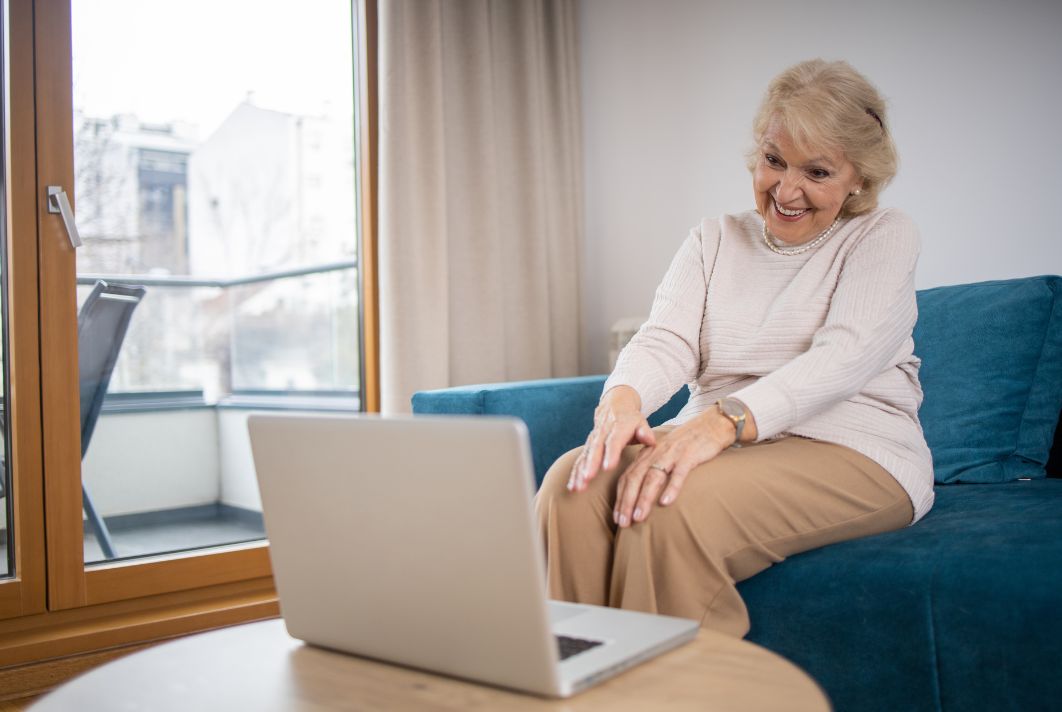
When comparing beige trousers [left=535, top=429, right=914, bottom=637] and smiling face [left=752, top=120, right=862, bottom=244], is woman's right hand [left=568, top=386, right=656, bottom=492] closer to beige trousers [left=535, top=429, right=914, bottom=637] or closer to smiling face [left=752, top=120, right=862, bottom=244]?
beige trousers [left=535, top=429, right=914, bottom=637]

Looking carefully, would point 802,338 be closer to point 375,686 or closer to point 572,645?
point 572,645

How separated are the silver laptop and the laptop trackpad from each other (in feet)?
0.06

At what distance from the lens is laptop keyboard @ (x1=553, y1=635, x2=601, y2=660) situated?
0.81 m

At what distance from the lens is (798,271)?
163cm

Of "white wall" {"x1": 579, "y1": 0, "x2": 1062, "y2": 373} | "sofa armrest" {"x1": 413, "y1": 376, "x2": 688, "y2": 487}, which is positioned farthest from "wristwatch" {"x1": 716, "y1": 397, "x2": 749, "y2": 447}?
"white wall" {"x1": 579, "y1": 0, "x2": 1062, "y2": 373}

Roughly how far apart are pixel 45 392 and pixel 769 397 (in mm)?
1754

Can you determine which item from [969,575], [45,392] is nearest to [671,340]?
[969,575]

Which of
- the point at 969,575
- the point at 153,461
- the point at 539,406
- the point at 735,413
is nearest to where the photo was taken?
the point at 969,575

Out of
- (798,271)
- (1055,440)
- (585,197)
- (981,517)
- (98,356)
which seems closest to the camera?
(981,517)

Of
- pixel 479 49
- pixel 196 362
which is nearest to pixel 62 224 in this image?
pixel 196 362

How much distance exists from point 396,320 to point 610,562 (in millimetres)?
1621

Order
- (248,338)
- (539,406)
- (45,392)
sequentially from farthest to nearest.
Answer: (248,338) → (45,392) → (539,406)

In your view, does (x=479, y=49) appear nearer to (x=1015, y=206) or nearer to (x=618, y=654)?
(x=1015, y=206)

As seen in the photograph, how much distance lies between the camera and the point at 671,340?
1.68 meters
